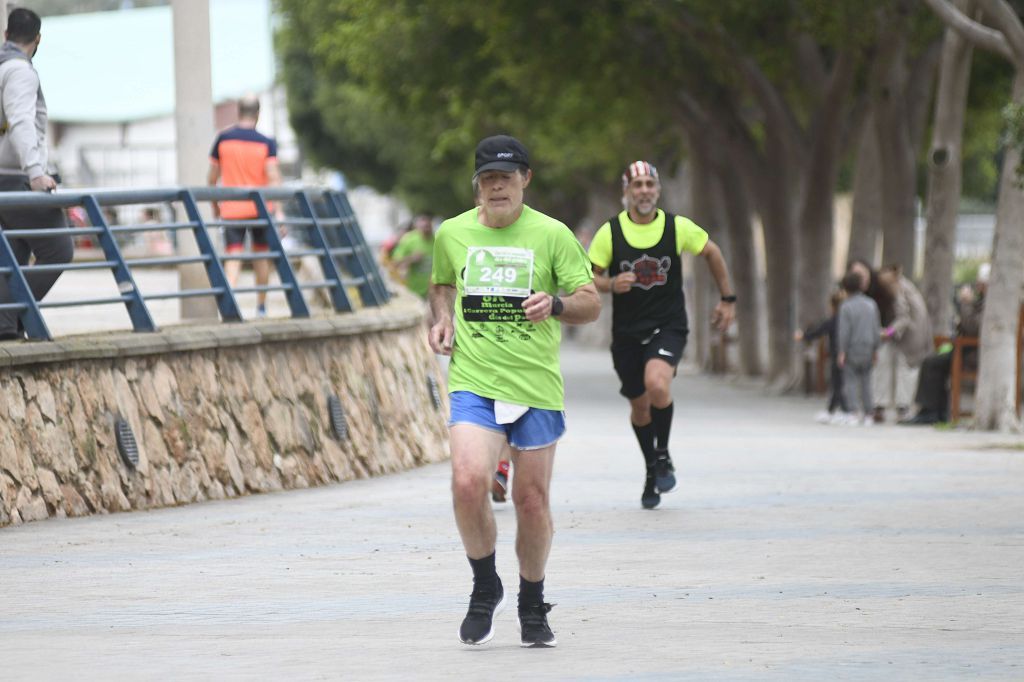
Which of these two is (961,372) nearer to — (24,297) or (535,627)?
(24,297)

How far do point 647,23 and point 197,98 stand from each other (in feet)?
43.9

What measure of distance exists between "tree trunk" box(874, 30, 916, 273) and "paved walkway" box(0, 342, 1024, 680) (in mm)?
12440

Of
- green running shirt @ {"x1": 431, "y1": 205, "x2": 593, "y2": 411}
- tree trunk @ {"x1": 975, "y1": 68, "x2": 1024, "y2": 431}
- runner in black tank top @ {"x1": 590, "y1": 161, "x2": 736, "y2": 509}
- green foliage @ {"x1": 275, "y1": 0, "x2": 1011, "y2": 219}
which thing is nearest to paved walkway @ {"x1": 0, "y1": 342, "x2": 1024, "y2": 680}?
runner in black tank top @ {"x1": 590, "y1": 161, "x2": 736, "y2": 509}

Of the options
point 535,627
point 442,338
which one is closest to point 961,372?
point 442,338

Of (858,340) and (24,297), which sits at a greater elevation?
(24,297)

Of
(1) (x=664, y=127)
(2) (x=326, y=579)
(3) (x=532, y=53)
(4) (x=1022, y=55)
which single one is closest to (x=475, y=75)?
(3) (x=532, y=53)

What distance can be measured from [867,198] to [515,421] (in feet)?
69.1

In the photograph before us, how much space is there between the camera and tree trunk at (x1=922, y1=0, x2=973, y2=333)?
21.8 meters

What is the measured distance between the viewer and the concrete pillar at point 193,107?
14.5 metres

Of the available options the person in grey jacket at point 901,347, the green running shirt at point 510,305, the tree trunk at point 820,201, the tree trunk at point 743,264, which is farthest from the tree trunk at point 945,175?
the green running shirt at point 510,305

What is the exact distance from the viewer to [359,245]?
15.8 meters

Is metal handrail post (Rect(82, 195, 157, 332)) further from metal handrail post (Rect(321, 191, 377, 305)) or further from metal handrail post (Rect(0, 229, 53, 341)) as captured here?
metal handrail post (Rect(321, 191, 377, 305))

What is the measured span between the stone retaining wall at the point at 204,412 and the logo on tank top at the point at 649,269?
2743 mm

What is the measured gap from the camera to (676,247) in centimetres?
1095
